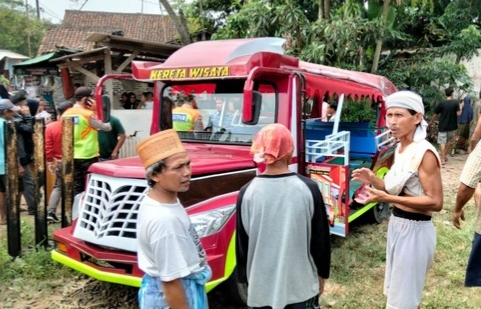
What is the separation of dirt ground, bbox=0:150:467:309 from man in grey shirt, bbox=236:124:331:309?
157cm

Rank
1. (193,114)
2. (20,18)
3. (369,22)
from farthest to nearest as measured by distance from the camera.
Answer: (20,18) < (369,22) < (193,114)

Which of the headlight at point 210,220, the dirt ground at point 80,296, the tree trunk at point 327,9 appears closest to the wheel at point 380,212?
the dirt ground at point 80,296

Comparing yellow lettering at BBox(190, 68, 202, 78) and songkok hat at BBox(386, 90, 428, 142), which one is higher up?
yellow lettering at BBox(190, 68, 202, 78)

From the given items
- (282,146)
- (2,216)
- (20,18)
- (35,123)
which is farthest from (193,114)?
(20,18)

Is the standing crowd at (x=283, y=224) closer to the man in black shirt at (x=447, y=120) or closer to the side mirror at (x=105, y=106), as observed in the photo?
the side mirror at (x=105, y=106)

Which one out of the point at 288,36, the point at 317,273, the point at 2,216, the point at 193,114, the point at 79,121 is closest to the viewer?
the point at 317,273

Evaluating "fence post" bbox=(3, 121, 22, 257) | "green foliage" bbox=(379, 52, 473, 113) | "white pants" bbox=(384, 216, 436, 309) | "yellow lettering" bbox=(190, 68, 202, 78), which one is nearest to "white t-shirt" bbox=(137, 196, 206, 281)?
"white pants" bbox=(384, 216, 436, 309)

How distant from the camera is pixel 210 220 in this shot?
320 cm

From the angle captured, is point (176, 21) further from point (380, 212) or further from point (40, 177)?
point (40, 177)

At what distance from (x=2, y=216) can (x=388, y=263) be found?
5363mm

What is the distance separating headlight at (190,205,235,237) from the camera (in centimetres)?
313

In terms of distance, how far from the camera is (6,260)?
4289mm

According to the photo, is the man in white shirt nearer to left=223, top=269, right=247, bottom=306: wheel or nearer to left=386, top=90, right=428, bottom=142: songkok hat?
left=386, top=90, right=428, bottom=142: songkok hat

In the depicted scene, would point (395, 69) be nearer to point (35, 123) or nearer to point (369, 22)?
point (369, 22)
